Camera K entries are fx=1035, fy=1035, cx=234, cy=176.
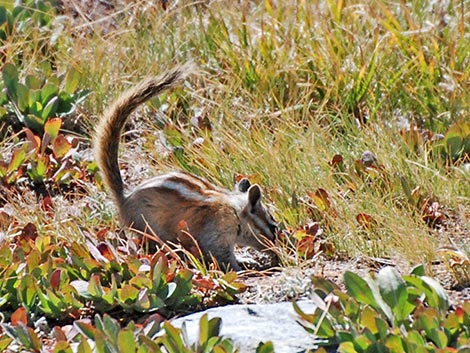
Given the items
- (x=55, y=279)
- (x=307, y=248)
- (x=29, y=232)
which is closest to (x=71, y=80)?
(x=29, y=232)

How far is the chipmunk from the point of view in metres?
5.63

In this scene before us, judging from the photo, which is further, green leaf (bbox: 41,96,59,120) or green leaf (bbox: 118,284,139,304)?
green leaf (bbox: 41,96,59,120)

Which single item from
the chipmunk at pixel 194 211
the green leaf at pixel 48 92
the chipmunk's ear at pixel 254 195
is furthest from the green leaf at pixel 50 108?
the chipmunk's ear at pixel 254 195

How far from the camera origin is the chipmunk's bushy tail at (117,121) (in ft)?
19.0

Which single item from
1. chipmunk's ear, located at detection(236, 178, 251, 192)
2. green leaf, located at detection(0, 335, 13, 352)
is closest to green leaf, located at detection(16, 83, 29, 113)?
chipmunk's ear, located at detection(236, 178, 251, 192)

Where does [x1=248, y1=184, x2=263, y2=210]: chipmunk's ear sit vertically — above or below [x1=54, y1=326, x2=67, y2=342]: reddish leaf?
below

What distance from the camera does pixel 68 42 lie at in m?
7.92

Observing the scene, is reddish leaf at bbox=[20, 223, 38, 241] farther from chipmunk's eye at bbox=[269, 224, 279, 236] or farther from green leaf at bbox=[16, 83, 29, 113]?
green leaf at bbox=[16, 83, 29, 113]

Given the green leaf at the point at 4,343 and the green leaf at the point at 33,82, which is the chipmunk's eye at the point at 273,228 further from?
the green leaf at the point at 33,82

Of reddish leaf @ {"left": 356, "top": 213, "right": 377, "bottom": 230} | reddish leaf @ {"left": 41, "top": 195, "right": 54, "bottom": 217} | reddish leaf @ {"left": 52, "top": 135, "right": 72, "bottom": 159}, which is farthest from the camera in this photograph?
reddish leaf @ {"left": 52, "top": 135, "right": 72, "bottom": 159}

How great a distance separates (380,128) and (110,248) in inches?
88.3

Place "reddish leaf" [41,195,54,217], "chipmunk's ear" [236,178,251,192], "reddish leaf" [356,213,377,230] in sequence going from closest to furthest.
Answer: "reddish leaf" [356,213,377,230]
"chipmunk's ear" [236,178,251,192]
"reddish leaf" [41,195,54,217]

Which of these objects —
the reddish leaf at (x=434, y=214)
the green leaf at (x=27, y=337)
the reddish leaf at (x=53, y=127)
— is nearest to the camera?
the green leaf at (x=27, y=337)

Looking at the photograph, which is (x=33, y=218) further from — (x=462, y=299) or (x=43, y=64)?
(x=462, y=299)
